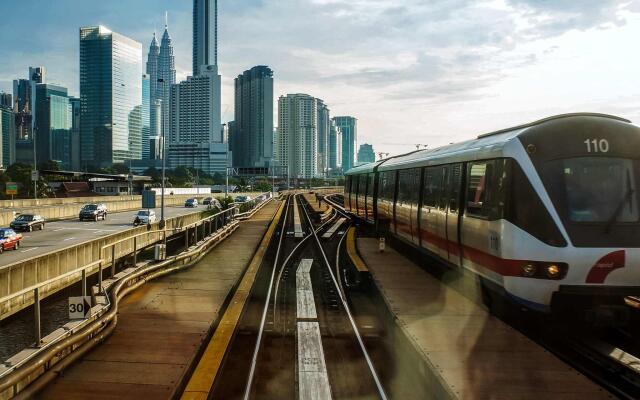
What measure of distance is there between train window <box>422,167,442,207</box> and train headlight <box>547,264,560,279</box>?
5373 millimetres

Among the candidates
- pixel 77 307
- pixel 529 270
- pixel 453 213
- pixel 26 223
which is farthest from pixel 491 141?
pixel 26 223

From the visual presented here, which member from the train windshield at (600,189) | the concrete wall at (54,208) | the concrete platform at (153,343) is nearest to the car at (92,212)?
the concrete wall at (54,208)

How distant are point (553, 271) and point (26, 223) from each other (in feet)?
126

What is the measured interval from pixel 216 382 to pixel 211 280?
731 centimetres

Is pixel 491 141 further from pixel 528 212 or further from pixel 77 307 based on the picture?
pixel 77 307

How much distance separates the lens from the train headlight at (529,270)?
8844mm

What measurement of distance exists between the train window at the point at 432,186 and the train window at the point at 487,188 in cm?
236

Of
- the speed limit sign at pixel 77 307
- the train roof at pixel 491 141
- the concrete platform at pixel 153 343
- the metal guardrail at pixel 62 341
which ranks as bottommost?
the concrete platform at pixel 153 343

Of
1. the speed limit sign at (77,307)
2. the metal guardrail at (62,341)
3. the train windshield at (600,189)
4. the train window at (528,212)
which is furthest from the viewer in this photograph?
the speed limit sign at (77,307)

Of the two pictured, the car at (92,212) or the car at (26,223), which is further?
the car at (92,212)

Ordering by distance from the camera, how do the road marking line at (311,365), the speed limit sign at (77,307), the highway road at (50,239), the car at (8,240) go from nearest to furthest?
the road marking line at (311,365), the speed limit sign at (77,307), the highway road at (50,239), the car at (8,240)

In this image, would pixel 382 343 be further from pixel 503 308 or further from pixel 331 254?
pixel 331 254

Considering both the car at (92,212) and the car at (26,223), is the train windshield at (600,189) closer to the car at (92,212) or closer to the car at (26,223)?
the car at (26,223)

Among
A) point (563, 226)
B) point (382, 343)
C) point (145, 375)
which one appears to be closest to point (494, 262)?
point (563, 226)
